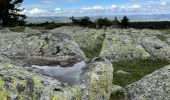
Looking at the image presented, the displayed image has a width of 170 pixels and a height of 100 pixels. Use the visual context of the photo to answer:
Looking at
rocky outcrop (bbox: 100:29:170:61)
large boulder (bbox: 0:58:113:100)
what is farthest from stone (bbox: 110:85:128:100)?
rocky outcrop (bbox: 100:29:170:61)

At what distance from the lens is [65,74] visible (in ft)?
48.9

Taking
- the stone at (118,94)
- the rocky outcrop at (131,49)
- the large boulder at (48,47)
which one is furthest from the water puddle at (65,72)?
the rocky outcrop at (131,49)

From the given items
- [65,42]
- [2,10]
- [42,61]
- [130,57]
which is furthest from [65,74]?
[2,10]

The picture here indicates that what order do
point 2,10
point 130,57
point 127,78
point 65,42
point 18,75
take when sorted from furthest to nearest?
point 2,10
point 130,57
point 127,78
point 65,42
point 18,75

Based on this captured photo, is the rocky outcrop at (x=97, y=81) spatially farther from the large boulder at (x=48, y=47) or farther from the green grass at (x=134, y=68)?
the green grass at (x=134, y=68)

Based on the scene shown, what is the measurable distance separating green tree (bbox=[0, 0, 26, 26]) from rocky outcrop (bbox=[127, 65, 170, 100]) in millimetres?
99769

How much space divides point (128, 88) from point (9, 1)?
107691mm

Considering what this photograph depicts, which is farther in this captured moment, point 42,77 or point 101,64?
point 101,64

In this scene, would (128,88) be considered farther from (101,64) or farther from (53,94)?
(53,94)

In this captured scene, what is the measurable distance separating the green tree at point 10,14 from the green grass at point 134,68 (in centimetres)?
8511

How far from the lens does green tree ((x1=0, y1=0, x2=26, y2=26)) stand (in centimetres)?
11389

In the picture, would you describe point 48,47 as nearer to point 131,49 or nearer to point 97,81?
point 97,81

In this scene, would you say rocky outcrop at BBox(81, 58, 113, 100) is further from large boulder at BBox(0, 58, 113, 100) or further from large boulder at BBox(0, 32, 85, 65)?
large boulder at BBox(0, 32, 85, 65)

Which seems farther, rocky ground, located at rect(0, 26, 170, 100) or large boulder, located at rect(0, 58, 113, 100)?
rocky ground, located at rect(0, 26, 170, 100)
